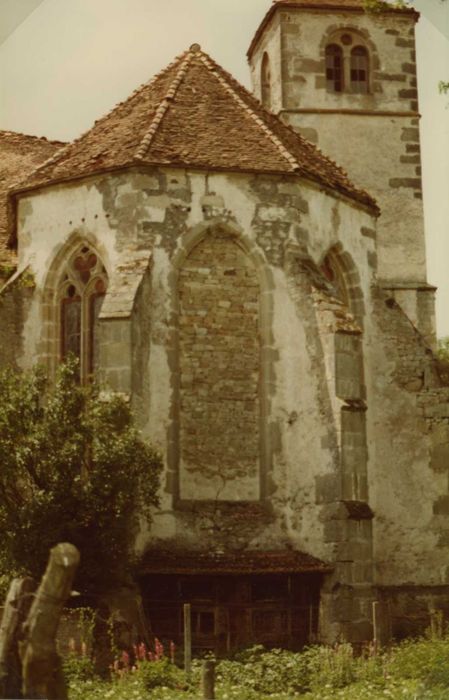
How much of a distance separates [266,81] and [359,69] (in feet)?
8.63

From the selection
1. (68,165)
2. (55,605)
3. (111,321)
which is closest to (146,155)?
(68,165)

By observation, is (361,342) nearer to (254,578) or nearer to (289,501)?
(289,501)

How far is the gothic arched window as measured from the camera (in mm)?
21172

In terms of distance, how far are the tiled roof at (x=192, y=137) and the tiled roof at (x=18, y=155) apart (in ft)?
12.1

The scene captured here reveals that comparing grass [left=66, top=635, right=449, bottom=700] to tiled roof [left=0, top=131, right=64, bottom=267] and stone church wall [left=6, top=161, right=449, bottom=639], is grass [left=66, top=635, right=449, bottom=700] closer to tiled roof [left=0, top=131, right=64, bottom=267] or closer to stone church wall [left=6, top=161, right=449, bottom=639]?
stone church wall [left=6, top=161, right=449, bottom=639]

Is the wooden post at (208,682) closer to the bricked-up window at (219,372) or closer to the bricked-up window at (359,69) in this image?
the bricked-up window at (219,372)

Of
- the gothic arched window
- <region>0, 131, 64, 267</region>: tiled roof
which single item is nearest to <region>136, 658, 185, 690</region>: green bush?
the gothic arched window

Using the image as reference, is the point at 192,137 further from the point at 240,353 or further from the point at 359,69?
the point at 359,69

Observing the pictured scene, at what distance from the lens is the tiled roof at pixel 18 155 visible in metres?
26.8

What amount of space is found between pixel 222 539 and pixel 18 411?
4508mm

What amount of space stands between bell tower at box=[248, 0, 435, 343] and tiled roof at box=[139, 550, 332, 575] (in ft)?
38.5

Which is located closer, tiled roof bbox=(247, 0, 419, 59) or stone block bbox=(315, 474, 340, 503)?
stone block bbox=(315, 474, 340, 503)

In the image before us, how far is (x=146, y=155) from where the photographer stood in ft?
68.1

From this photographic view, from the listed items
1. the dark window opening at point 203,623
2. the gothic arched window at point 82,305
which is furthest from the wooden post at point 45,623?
the gothic arched window at point 82,305
